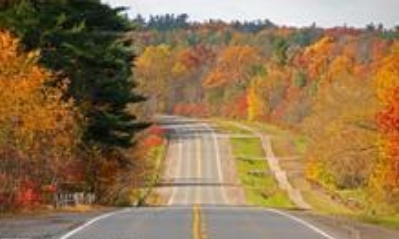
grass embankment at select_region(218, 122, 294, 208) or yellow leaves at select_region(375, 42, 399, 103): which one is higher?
yellow leaves at select_region(375, 42, 399, 103)

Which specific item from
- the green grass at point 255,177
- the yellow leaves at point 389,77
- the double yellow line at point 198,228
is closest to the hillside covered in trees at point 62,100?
the double yellow line at point 198,228

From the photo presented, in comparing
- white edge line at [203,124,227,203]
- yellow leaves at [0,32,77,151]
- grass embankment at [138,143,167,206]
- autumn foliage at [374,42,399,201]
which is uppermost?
yellow leaves at [0,32,77,151]

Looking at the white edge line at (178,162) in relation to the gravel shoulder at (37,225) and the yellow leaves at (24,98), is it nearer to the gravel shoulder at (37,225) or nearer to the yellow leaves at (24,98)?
the yellow leaves at (24,98)

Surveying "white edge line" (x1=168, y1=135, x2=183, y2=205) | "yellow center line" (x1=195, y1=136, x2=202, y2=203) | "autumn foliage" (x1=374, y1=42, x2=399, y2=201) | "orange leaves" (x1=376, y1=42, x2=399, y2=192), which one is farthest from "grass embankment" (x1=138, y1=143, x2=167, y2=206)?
"orange leaves" (x1=376, y1=42, x2=399, y2=192)

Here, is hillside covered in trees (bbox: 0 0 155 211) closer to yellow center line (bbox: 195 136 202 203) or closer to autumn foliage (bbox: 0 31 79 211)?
autumn foliage (bbox: 0 31 79 211)

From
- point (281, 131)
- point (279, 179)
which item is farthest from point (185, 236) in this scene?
point (281, 131)

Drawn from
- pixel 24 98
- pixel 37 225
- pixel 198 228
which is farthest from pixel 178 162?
pixel 198 228

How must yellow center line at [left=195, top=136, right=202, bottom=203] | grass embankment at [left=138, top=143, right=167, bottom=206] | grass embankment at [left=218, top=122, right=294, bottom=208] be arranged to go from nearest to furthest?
grass embankment at [left=138, top=143, right=167, bottom=206] < yellow center line at [left=195, top=136, right=202, bottom=203] < grass embankment at [left=218, top=122, right=294, bottom=208]

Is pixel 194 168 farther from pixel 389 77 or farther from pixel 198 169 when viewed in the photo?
pixel 389 77

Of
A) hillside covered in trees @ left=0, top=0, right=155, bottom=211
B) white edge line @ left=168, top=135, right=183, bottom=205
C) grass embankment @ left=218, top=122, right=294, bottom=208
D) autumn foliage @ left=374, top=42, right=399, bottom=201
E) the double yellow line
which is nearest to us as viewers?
the double yellow line

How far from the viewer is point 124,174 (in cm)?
7450

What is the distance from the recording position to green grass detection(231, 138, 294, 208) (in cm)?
11023

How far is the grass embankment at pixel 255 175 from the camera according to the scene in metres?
110

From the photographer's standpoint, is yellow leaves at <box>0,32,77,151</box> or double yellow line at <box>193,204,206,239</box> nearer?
double yellow line at <box>193,204,206,239</box>
